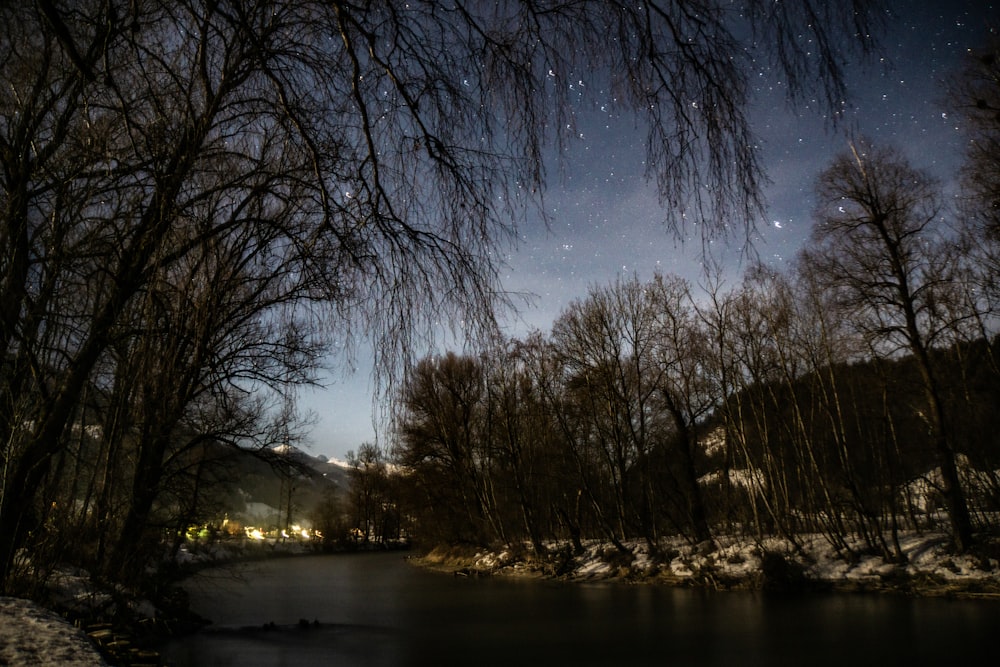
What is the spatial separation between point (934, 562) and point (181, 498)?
46.1 ft

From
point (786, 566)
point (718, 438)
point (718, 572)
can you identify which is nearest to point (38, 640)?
point (786, 566)

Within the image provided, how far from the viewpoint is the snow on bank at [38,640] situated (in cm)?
290

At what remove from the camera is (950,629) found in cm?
847

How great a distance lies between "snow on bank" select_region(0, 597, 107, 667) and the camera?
290cm

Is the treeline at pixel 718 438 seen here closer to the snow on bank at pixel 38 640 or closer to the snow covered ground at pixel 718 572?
the snow covered ground at pixel 718 572

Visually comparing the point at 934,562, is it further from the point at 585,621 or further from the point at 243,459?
the point at 243,459

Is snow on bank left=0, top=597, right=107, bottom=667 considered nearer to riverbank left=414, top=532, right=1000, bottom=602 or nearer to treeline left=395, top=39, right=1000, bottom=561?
treeline left=395, top=39, right=1000, bottom=561

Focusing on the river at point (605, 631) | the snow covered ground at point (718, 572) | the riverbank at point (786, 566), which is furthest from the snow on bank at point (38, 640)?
the riverbank at point (786, 566)

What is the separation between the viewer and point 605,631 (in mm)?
10203

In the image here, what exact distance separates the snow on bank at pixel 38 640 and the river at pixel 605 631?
18.4 feet

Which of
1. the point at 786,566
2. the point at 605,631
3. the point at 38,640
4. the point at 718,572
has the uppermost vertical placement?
the point at 38,640

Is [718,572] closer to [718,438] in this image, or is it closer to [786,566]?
[786,566]

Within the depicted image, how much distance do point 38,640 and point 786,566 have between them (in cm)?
1395

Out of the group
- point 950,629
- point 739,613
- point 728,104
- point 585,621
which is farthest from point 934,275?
point 728,104
